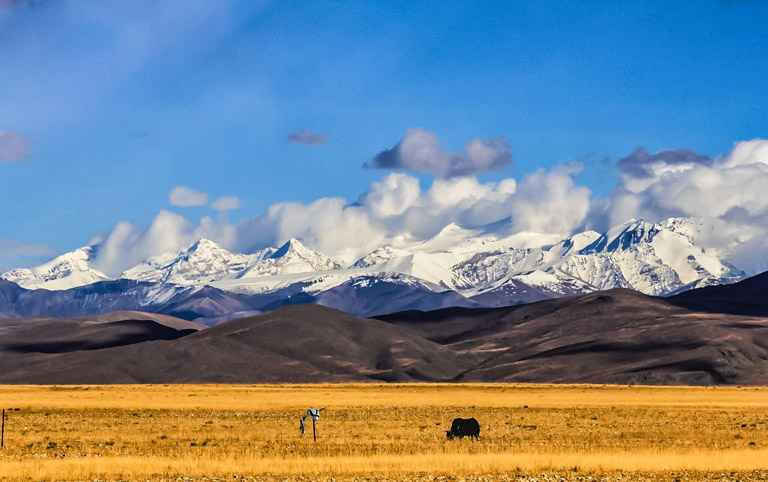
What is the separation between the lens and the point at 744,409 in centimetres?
10650

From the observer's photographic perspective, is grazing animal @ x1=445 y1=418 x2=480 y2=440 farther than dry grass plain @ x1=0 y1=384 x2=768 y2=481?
Yes

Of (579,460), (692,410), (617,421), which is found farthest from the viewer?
(692,410)

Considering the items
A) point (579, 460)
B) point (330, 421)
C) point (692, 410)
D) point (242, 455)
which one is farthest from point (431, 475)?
point (692, 410)

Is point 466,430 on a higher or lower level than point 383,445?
higher

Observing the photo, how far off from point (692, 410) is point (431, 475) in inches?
2554

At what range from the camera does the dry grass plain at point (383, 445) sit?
4562 centimetres

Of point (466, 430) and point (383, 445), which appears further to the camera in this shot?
point (466, 430)

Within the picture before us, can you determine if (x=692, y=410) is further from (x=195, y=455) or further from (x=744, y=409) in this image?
(x=195, y=455)

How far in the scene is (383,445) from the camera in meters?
59.0

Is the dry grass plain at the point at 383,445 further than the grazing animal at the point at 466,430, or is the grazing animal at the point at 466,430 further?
the grazing animal at the point at 466,430

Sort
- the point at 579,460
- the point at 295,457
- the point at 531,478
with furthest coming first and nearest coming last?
the point at 295,457 < the point at 579,460 < the point at 531,478

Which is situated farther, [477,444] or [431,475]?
[477,444]

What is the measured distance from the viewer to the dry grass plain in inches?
1796

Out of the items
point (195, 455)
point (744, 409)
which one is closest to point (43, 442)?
point (195, 455)
